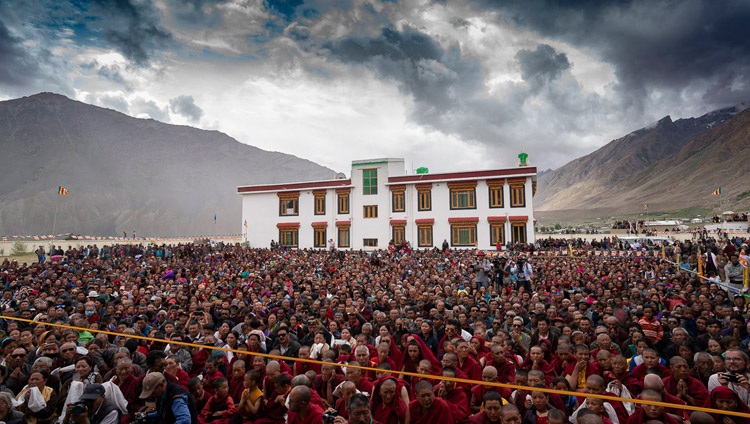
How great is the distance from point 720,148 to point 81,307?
568 feet

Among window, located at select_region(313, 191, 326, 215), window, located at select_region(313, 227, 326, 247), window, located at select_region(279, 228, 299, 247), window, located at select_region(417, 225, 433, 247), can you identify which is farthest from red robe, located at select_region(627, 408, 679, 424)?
window, located at select_region(279, 228, 299, 247)

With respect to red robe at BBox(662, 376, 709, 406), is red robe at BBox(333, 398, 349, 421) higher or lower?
lower

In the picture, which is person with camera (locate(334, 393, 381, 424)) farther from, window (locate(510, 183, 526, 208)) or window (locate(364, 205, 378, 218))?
window (locate(364, 205, 378, 218))

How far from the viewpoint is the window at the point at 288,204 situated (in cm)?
→ 3394

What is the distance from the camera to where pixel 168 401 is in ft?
14.2

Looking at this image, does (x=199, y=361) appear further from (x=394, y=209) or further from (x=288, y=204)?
(x=288, y=204)

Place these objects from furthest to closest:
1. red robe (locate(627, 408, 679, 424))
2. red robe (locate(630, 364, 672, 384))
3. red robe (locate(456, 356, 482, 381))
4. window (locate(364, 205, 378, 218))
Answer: window (locate(364, 205, 378, 218)), red robe (locate(456, 356, 482, 381)), red robe (locate(630, 364, 672, 384)), red robe (locate(627, 408, 679, 424))

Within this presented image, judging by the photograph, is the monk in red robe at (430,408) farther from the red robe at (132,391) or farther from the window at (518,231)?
the window at (518,231)

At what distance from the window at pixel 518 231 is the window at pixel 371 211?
9867mm

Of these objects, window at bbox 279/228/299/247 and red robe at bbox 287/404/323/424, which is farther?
window at bbox 279/228/299/247

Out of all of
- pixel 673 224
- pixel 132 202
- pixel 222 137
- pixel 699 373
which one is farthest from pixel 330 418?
pixel 222 137

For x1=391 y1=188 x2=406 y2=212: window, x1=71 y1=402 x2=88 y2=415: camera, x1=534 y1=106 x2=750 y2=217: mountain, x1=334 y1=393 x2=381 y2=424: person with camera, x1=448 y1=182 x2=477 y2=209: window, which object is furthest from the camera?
x1=534 y1=106 x2=750 y2=217: mountain

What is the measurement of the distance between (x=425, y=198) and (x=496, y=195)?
16.5 ft

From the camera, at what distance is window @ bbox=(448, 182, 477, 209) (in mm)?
29438
